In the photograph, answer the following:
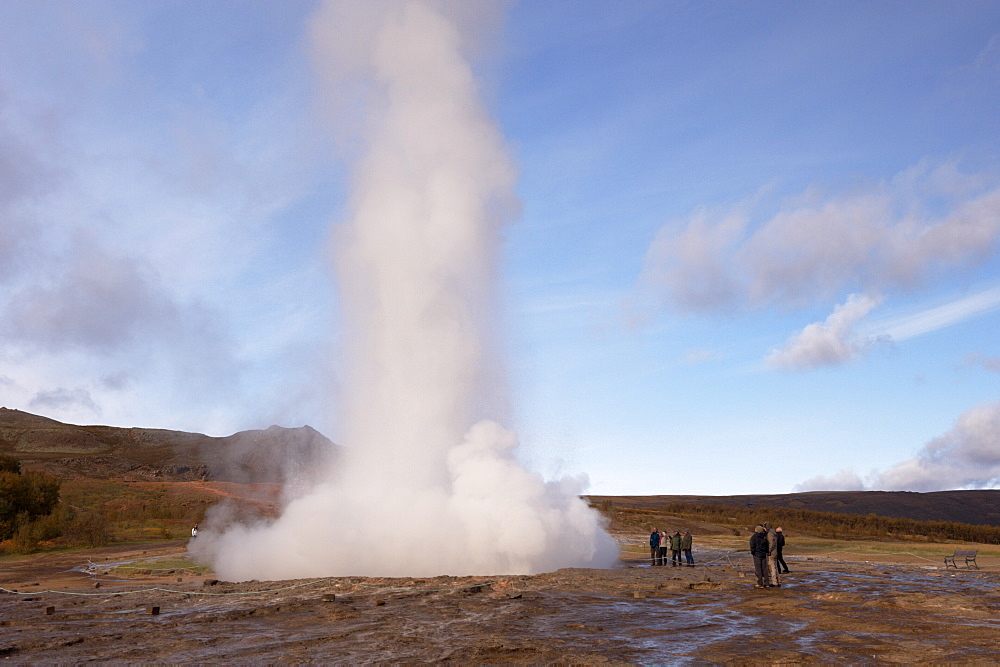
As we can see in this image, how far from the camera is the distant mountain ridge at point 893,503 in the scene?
332 feet

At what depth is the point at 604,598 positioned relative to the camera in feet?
54.1

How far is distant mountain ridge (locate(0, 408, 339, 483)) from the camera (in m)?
78.1

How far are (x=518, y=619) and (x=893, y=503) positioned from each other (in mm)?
116707

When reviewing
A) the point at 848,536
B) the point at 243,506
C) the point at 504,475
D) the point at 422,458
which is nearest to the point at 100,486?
the point at 243,506

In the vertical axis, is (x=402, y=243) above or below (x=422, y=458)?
above

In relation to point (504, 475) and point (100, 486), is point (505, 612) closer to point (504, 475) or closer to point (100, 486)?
point (504, 475)

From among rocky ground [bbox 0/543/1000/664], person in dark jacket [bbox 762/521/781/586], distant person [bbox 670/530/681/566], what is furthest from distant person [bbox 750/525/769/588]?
distant person [bbox 670/530/681/566]

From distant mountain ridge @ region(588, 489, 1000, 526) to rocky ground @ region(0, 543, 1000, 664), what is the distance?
3195 inches

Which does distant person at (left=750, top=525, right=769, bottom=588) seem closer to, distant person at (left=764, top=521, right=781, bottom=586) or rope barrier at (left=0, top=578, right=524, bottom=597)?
distant person at (left=764, top=521, right=781, bottom=586)

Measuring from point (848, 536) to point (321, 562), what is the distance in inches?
1601

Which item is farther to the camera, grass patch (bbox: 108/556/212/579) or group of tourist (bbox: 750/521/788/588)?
grass patch (bbox: 108/556/212/579)

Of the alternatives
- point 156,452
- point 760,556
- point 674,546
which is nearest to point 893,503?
point 674,546

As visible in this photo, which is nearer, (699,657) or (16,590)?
(699,657)

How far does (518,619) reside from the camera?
13016 mm
